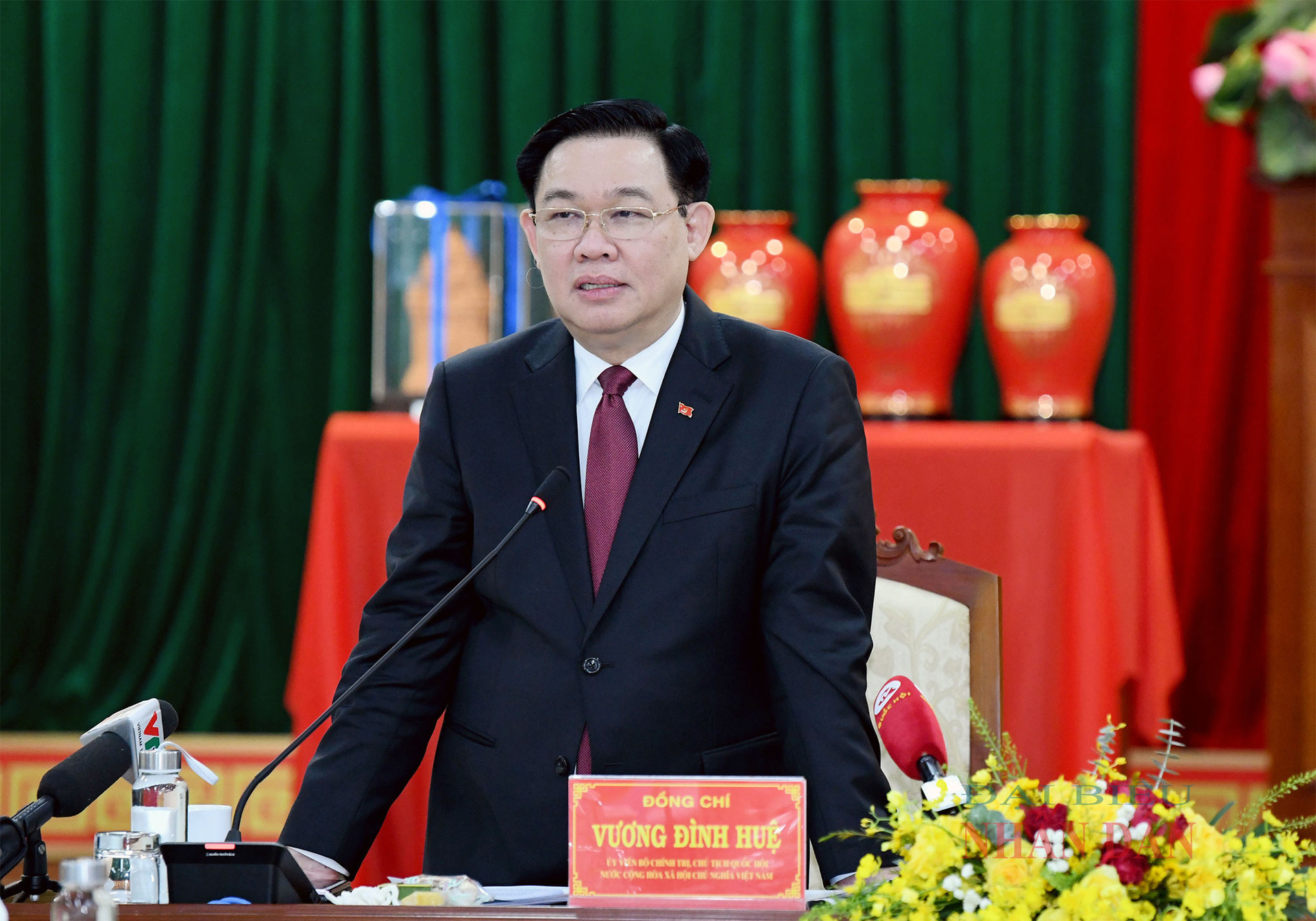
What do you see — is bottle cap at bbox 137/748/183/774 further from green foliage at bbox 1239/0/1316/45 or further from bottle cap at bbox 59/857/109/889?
green foliage at bbox 1239/0/1316/45

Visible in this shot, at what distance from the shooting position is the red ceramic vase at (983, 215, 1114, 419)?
2916 mm

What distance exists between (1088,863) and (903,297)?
6.70 feet

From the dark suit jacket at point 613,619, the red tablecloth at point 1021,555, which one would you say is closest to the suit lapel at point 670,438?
the dark suit jacket at point 613,619

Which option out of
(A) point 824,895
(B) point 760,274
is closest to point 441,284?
(B) point 760,274

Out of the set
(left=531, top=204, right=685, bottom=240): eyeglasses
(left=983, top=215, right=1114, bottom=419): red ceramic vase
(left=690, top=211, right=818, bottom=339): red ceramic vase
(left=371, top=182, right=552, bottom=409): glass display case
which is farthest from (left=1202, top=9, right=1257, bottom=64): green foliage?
(left=531, top=204, right=685, bottom=240): eyeglasses

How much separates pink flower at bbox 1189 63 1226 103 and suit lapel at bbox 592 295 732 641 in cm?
162

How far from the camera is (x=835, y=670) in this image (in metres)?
1.56

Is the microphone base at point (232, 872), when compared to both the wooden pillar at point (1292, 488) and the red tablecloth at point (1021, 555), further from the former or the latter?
the wooden pillar at point (1292, 488)

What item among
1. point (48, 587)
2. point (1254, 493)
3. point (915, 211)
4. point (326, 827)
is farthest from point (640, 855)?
point (48, 587)

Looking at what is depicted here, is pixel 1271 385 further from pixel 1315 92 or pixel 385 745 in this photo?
pixel 385 745

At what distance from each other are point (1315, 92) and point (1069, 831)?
2326mm

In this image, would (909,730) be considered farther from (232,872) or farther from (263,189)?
(263,189)

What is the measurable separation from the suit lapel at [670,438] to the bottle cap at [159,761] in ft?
1.53

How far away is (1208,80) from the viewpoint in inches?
117
